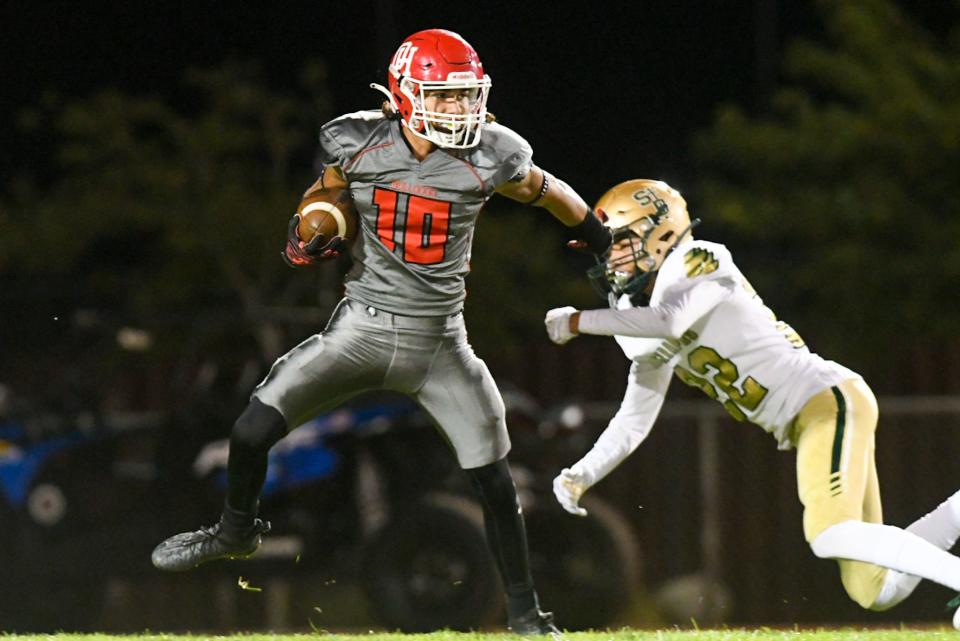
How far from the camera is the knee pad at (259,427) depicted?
6.12m

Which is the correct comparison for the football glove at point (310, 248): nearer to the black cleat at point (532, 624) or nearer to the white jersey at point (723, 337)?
the white jersey at point (723, 337)

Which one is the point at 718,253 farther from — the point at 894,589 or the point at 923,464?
the point at 923,464

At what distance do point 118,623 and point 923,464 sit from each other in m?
4.87

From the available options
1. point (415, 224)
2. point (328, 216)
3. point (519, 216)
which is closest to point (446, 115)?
point (415, 224)

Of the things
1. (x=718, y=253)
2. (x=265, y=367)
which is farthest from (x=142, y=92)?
(x=718, y=253)

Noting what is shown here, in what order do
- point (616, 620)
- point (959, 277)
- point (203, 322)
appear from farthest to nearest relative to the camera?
1. point (959, 277)
2. point (203, 322)
3. point (616, 620)

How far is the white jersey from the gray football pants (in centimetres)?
48

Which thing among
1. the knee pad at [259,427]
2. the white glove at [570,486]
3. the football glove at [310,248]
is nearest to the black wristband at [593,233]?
the white glove at [570,486]

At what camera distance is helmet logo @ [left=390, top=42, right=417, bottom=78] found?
614 centimetres

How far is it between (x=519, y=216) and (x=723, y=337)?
7939 mm

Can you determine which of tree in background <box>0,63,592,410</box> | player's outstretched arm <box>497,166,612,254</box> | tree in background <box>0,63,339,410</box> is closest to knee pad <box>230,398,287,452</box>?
player's outstretched arm <box>497,166,612,254</box>

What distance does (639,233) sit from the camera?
22.0 ft

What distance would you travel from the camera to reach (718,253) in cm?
654

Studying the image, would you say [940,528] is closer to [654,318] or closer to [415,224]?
[654,318]
